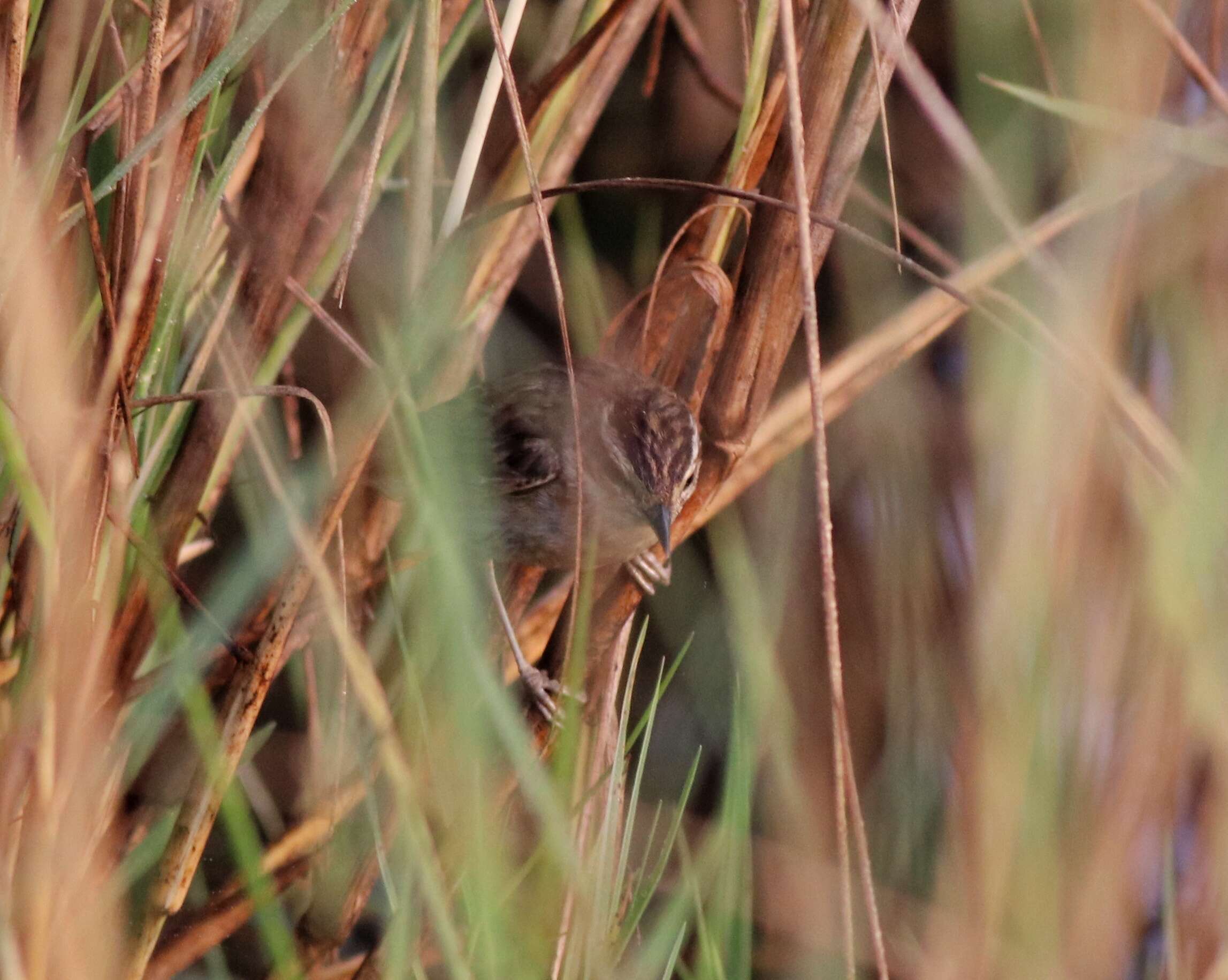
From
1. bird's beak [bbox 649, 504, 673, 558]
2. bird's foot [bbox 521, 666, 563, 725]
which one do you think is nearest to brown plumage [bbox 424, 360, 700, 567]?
bird's beak [bbox 649, 504, 673, 558]

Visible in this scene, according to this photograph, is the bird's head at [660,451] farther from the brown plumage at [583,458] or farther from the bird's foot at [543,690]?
the bird's foot at [543,690]

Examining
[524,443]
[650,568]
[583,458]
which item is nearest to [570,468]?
[524,443]

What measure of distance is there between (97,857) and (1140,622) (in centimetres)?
162

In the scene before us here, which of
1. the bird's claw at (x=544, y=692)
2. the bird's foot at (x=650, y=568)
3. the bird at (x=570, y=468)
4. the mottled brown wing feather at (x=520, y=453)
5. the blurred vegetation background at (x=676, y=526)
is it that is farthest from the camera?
the mottled brown wing feather at (x=520, y=453)

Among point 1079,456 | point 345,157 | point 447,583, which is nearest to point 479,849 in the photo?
point 447,583

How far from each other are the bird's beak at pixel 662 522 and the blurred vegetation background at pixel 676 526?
3 centimetres

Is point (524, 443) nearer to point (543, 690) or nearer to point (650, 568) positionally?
point (650, 568)

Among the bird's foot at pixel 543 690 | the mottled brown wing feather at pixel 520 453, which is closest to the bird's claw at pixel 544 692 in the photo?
the bird's foot at pixel 543 690

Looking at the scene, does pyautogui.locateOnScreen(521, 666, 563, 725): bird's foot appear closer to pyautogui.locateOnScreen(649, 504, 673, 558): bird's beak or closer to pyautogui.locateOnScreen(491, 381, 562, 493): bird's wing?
pyautogui.locateOnScreen(649, 504, 673, 558): bird's beak

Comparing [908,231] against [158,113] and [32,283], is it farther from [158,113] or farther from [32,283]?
[32,283]

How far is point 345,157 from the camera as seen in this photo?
6.94 ft

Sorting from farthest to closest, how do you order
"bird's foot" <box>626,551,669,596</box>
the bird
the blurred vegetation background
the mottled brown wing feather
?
1. the mottled brown wing feather
2. "bird's foot" <box>626,551,669,596</box>
3. the bird
4. the blurred vegetation background

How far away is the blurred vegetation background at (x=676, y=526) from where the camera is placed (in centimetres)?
139

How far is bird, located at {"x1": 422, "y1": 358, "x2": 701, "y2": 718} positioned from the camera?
2133mm
